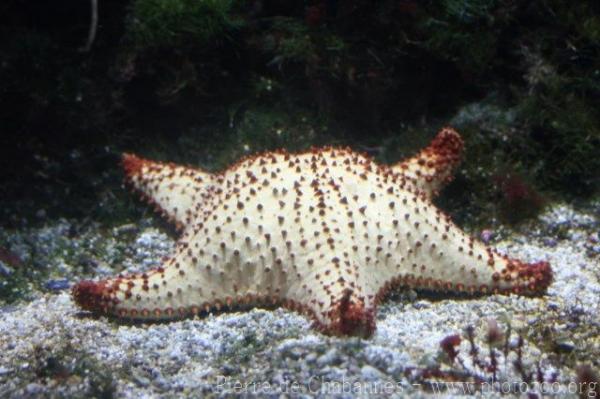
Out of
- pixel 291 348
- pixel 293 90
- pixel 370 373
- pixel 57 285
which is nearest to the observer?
pixel 370 373

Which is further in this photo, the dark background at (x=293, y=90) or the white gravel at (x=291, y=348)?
the dark background at (x=293, y=90)

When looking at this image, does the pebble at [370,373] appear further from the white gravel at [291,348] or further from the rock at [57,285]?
the rock at [57,285]

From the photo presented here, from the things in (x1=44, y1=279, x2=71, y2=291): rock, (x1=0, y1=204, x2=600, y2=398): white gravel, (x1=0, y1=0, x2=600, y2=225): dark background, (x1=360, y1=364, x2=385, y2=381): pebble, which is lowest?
(x1=360, y1=364, x2=385, y2=381): pebble

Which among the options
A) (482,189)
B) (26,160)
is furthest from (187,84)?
(482,189)

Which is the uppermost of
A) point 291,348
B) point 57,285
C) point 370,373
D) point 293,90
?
point 293,90

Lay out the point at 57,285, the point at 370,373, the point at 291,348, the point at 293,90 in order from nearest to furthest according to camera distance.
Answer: the point at 370,373 < the point at 291,348 < the point at 57,285 < the point at 293,90

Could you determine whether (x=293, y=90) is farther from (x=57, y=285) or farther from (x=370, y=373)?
(x=370, y=373)

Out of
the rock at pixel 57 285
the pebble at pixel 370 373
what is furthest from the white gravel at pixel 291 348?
the rock at pixel 57 285

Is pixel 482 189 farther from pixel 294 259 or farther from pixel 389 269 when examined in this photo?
pixel 294 259

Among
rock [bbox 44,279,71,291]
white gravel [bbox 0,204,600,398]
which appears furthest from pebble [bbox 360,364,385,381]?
rock [bbox 44,279,71,291]

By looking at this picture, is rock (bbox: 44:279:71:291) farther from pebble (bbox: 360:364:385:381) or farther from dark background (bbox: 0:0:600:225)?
pebble (bbox: 360:364:385:381)

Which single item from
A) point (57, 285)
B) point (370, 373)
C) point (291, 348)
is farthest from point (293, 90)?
point (370, 373)

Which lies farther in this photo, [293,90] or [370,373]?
[293,90]
